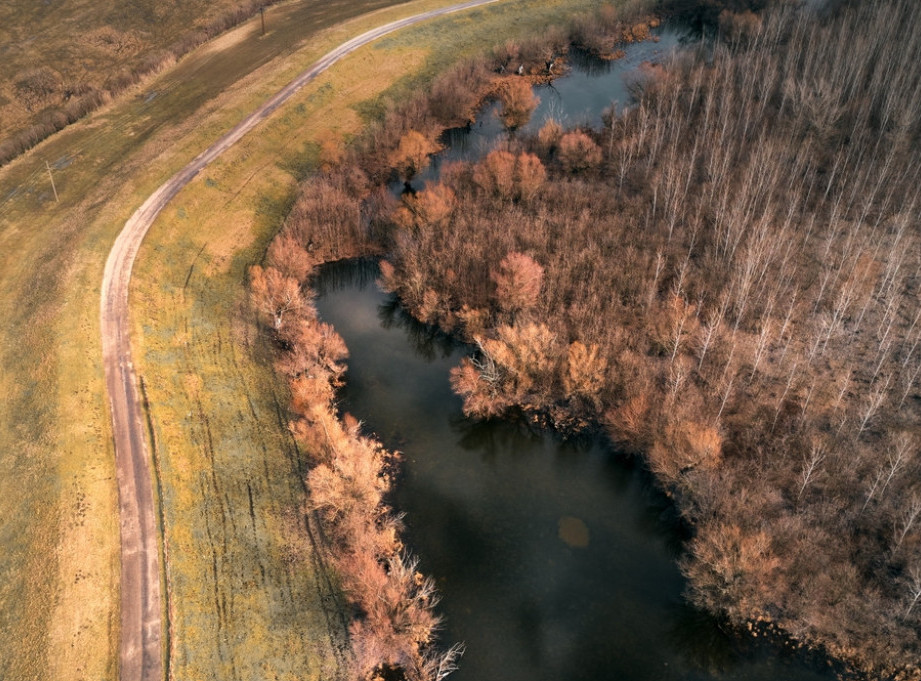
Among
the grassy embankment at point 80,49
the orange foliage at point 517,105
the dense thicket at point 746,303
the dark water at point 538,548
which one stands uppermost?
the grassy embankment at point 80,49

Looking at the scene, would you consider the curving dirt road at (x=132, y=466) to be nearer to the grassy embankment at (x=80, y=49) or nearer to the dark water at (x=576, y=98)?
the grassy embankment at (x=80, y=49)

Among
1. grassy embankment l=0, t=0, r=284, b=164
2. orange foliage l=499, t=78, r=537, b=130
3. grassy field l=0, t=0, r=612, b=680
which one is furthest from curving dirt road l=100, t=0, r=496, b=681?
orange foliage l=499, t=78, r=537, b=130

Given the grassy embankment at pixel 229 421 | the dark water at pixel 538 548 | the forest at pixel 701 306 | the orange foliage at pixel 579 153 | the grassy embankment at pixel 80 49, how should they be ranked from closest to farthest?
the dark water at pixel 538 548 < the grassy embankment at pixel 229 421 < the forest at pixel 701 306 < the orange foliage at pixel 579 153 < the grassy embankment at pixel 80 49

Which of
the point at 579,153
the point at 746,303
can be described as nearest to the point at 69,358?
the point at 579,153

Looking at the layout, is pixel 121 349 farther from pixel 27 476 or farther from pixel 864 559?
pixel 864 559

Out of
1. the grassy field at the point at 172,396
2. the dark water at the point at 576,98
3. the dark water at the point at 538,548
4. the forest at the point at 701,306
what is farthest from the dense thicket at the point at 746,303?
the grassy field at the point at 172,396

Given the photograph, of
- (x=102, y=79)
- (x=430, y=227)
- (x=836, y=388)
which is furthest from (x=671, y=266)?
(x=102, y=79)
